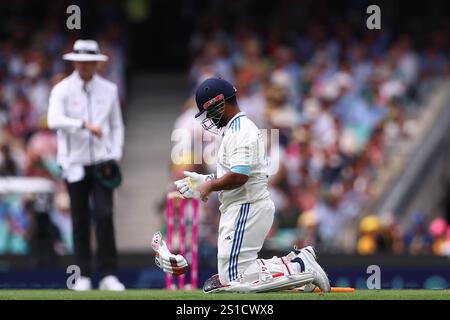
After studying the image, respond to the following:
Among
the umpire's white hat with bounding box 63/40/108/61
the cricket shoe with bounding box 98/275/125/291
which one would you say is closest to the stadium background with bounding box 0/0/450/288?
the cricket shoe with bounding box 98/275/125/291

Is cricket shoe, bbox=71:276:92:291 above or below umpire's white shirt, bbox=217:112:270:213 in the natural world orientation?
below

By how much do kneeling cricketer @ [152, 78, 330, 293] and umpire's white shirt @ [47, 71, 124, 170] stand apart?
2.35m

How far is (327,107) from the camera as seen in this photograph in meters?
22.4

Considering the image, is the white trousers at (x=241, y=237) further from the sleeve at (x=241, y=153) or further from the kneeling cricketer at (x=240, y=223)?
the sleeve at (x=241, y=153)

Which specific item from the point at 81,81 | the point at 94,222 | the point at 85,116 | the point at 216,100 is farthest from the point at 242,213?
the point at 81,81

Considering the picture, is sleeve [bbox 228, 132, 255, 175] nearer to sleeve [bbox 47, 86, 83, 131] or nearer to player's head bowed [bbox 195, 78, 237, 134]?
player's head bowed [bbox 195, 78, 237, 134]

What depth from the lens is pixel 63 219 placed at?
20.2 m

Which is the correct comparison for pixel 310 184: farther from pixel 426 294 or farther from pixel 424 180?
pixel 426 294

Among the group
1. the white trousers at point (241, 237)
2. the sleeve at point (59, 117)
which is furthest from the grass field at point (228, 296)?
the sleeve at point (59, 117)

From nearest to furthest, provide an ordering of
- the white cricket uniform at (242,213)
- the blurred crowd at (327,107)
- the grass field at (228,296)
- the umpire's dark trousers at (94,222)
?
the grass field at (228,296), the white cricket uniform at (242,213), the umpire's dark trousers at (94,222), the blurred crowd at (327,107)

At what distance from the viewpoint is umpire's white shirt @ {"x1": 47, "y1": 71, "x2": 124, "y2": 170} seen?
1440 cm

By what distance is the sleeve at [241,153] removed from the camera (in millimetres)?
11961

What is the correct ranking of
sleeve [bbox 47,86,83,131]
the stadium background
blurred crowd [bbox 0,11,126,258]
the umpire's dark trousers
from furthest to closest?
blurred crowd [bbox 0,11,126,258]
the stadium background
the umpire's dark trousers
sleeve [bbox 47,86,83,131]

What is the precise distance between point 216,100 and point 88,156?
2533mm
